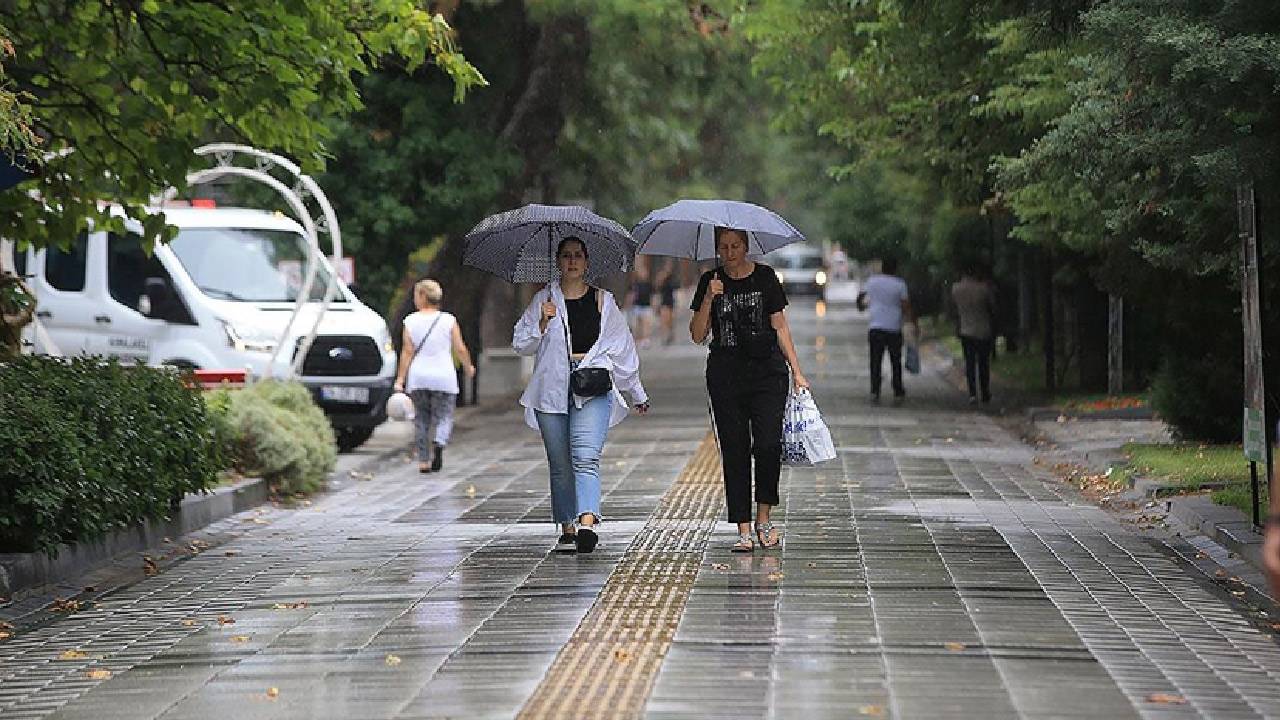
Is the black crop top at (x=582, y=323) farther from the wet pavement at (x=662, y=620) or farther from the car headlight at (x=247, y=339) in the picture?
the car headlight at (x=247, y=339)

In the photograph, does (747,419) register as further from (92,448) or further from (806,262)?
(806,262)

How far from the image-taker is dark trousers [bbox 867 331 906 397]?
27.3 meters

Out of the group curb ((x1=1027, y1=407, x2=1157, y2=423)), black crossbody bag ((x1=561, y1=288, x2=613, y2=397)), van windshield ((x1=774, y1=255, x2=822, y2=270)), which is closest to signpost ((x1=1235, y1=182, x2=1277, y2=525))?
black crossbody bag ((x1=561, y1=288, x2=613, y2=397))

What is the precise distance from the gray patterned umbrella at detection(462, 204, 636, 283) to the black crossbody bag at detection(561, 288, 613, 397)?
69 centimetres

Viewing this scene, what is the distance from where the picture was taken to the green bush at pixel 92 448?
1123 centimetres

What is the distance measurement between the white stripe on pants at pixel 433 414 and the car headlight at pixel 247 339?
254 cm

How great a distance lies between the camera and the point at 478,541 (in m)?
13.2

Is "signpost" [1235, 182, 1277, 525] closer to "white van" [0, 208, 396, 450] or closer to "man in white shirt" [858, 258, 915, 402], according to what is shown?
"white van" [0, 208, 396, 450]

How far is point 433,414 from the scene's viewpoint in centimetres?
1959

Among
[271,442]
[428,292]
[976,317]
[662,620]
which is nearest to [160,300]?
[428,292]

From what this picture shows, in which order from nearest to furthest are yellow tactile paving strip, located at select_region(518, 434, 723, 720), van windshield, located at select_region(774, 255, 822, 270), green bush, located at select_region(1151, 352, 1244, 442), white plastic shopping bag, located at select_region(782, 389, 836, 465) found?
yellow tactile paving strip, located at select_region(518, 434, 723, 720) → white plastic shopping bag, located at select_region(782, 389, 836, 465) → green bush, located at select_region(1151, 352, 1244, 442) → van windshield, located at select_region(774, 255, 822, 270)

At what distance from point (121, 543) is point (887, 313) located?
15.9m

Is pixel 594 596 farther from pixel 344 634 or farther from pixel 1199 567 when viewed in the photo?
pixel 1199 567

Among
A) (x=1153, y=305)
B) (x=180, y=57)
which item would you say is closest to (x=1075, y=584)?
(x=180, y=57)
